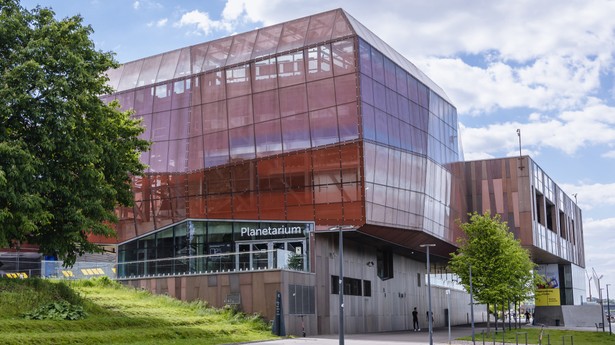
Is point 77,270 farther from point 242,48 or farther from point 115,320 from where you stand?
point 242,48

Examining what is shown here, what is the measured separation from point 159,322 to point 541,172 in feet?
181

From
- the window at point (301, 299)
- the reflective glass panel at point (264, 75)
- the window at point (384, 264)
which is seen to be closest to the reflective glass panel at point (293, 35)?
the reflective glass panel at point (264, 75)

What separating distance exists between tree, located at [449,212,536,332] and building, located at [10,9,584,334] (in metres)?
4.01

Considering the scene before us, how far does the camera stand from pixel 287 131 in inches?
1941

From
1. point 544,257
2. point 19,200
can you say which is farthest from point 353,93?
point 544,257

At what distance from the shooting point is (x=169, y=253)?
5403 cm

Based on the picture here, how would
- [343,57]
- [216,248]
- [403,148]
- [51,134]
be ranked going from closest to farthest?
1. [51,134]
2. [343,57]
3. [216,248]
4. [403,148]

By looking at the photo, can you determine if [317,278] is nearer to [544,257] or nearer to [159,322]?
[159,322]

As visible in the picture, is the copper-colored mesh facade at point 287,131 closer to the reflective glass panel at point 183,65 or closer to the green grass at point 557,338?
the reflective glass panel at point 183,65

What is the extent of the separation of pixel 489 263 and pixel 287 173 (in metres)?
16.3

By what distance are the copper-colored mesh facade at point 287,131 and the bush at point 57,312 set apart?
61.8 ft

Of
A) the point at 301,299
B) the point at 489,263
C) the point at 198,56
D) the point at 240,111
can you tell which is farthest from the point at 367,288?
the point at 198,56

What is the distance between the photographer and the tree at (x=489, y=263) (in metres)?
53.6

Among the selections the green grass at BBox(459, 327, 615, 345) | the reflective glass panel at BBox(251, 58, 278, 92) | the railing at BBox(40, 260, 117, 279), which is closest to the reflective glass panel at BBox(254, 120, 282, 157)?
the reflective glass panel at BBox(251, 58, 278, 92)
